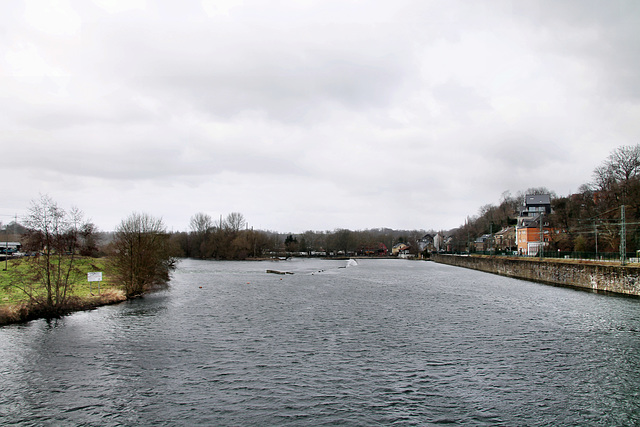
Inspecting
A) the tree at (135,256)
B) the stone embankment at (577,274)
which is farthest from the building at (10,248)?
the stone embankment at (577,274)

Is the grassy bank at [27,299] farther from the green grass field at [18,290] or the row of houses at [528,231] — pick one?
the row of houses at [528,231]

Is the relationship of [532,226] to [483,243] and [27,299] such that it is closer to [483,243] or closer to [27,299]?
[483,243]

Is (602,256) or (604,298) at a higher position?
(602,256)

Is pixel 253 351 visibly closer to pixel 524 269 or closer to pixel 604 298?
pixel 604 298

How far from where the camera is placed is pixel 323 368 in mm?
16203

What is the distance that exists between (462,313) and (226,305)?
57.4 ft

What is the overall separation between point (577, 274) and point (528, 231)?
60.5 m

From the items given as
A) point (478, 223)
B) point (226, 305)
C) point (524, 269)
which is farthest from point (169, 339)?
point (478, 223)

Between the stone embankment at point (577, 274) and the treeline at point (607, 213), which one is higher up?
the treeline at point (607, 213)

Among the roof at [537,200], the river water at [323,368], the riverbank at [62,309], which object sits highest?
the roof at [537,200]

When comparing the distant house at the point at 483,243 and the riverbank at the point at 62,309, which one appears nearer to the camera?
the riverbank at the point at 62,309

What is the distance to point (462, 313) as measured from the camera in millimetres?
A: 29641

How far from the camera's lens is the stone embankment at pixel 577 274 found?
127ft

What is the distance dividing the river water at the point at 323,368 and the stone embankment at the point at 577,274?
36.3 ft
